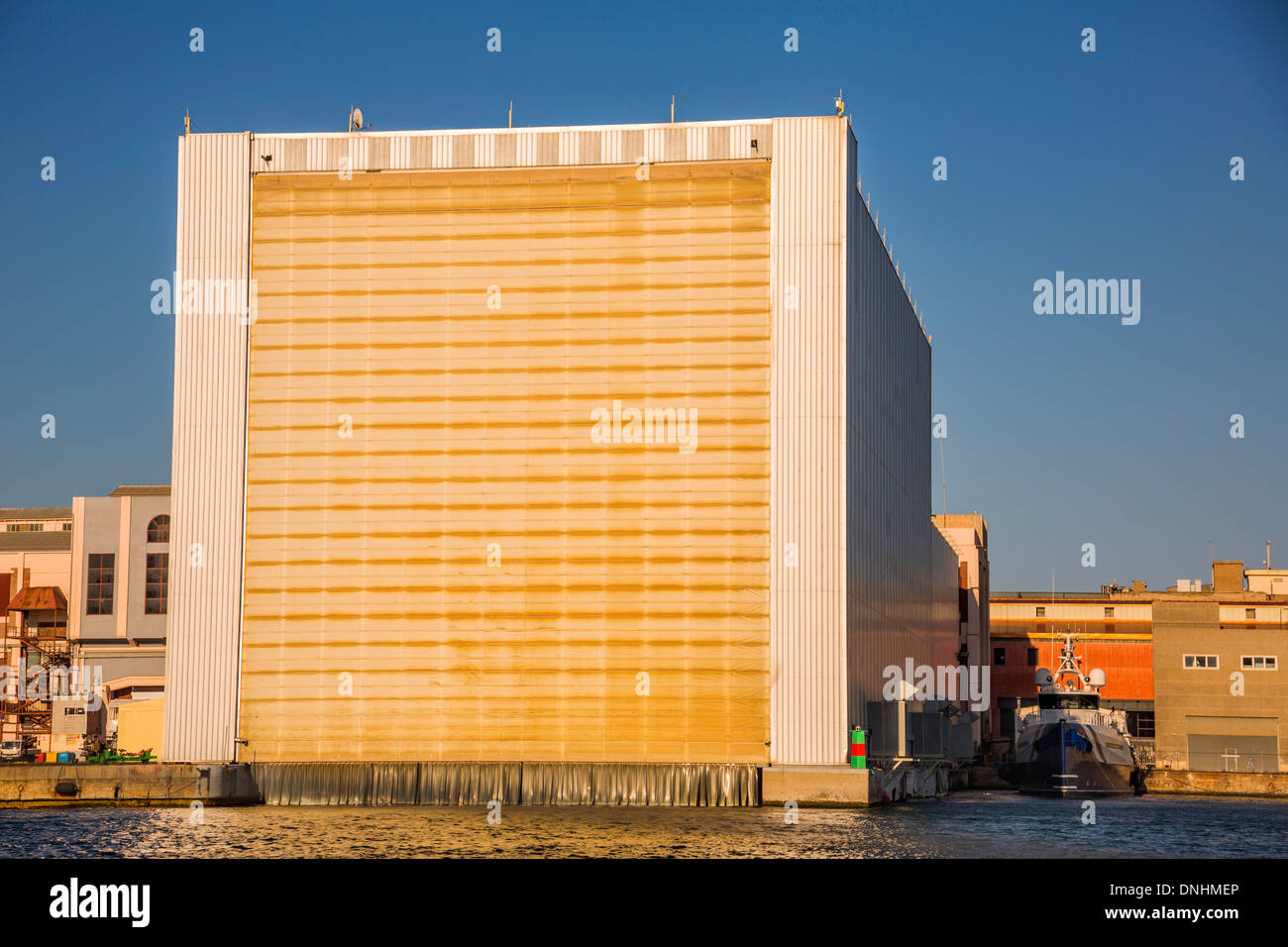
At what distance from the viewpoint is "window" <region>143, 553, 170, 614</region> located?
105062mm

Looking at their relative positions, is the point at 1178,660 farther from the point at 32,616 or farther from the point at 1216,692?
the point at 32,616

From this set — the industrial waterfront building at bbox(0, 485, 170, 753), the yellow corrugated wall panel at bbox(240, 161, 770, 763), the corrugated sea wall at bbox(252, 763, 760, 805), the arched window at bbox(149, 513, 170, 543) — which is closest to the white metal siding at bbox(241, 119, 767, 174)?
the yellow corrugated wall panel at bbox(240, 161, 770, 763)

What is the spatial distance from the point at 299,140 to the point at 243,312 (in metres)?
7.60

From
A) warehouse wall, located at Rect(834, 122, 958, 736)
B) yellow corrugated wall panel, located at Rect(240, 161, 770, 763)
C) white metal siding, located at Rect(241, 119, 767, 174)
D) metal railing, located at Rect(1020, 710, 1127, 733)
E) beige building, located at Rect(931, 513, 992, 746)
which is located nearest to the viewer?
yellow corrugated wall panel, located at Rect(240, 161, 770, 763)

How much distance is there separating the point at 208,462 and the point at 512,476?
12681 millimetres

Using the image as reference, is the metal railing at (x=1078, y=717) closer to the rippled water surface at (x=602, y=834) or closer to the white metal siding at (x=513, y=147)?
the rippled water surface at (x=602, y=834)

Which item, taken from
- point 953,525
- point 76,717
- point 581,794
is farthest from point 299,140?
point 953,525

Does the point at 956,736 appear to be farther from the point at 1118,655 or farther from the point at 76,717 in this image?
the point at 76,717

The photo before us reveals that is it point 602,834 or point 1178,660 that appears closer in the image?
point 602,834

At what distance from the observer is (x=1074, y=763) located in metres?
87.4

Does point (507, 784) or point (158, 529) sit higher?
point (158, 529)

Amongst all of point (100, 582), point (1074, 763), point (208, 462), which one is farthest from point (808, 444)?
point (100, 582)

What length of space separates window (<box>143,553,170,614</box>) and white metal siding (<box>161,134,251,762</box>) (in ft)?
160

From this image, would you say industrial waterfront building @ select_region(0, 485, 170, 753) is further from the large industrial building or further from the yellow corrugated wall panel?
the yellow corrugated wall panel
